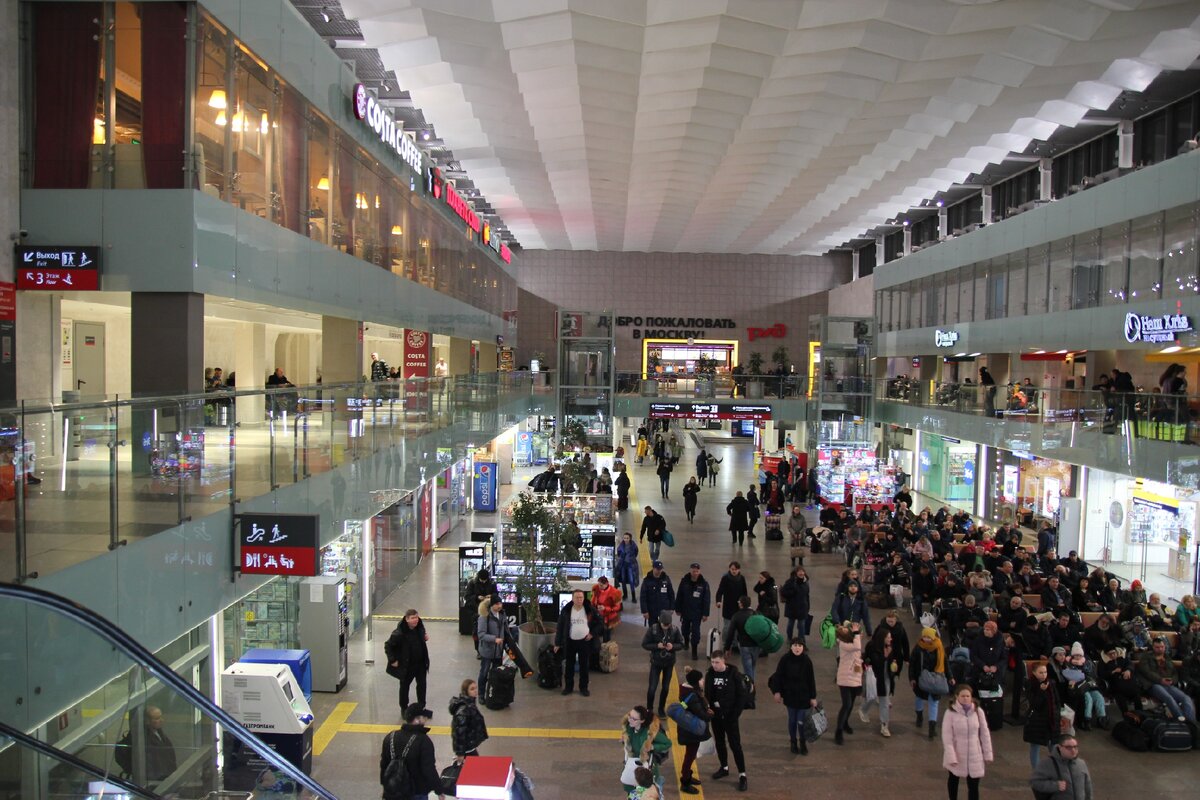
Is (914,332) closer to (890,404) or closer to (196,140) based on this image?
(890,404)

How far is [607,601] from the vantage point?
14.3m

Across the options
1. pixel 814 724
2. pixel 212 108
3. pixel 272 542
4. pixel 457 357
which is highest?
pixel 212 108

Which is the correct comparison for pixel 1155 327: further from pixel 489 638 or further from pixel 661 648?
pixel 489 638

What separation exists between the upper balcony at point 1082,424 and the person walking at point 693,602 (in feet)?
25.8

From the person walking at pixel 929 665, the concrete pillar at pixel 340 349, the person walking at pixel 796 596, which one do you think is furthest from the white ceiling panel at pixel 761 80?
the person walking at pixel 929 665

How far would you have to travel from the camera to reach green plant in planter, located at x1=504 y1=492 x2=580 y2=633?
516 inches

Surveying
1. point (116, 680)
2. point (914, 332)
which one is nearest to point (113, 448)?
point (116, 680)

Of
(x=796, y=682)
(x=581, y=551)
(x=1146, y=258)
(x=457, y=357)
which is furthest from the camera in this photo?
(x=457, y=357)

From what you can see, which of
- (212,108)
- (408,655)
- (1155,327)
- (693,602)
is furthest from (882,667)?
(1155,327)

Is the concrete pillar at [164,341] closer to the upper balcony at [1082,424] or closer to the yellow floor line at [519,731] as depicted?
the yellow floor line at [519,731]

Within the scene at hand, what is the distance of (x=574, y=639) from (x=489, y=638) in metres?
1.14

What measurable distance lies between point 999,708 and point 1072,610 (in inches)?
113

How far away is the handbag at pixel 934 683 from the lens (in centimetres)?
1049

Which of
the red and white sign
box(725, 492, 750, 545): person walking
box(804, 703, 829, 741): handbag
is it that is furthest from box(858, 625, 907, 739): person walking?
the red and white sign
